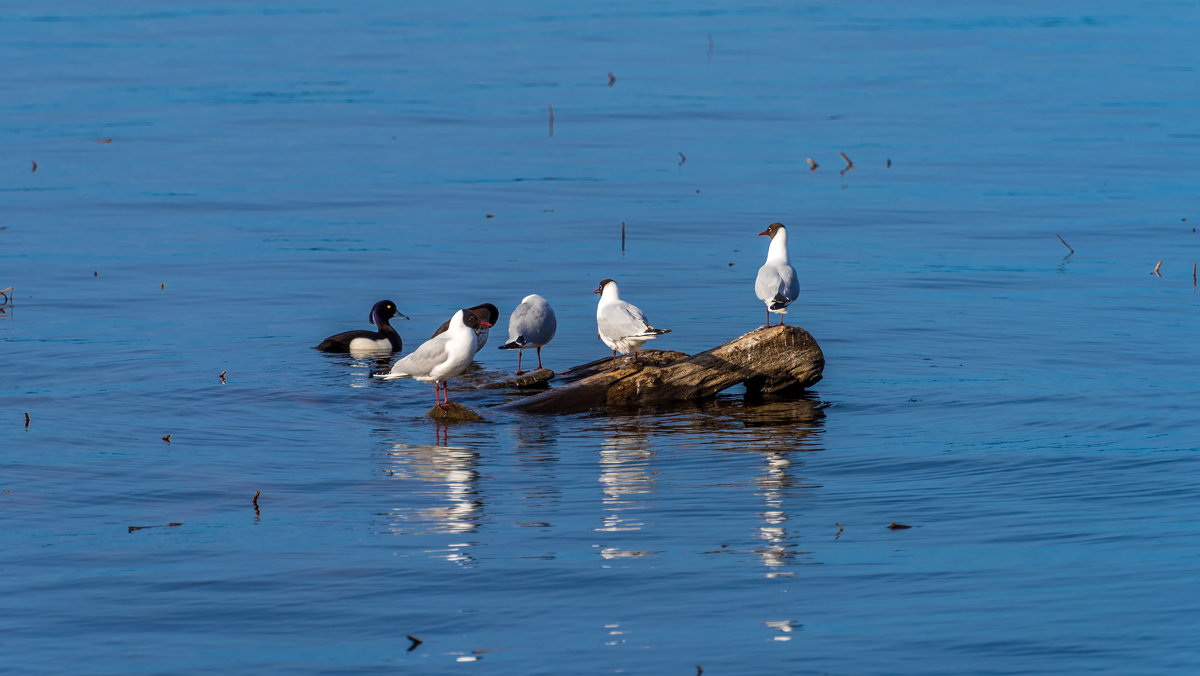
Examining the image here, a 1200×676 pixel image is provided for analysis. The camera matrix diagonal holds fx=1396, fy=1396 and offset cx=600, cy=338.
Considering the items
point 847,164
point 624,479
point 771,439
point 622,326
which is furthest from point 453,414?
point 847,164

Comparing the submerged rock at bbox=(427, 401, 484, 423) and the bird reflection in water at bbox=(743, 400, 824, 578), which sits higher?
the submerged rock at bbox=(427, 401, 484, 423)

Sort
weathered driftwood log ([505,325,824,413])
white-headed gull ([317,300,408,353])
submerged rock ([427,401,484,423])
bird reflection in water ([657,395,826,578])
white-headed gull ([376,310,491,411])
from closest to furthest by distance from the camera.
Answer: bird reflection in water ([657,395,826,578]) → submerged rock ([427,401,484,423]) → white-headed gull ([376,310,491,411]) → weathered driftwood log ([505,325,824,413]) → white-headed gull ([317,300,408,353])

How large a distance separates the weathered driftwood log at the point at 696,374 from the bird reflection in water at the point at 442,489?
83.1 inches

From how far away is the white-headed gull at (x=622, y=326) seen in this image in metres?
16.4

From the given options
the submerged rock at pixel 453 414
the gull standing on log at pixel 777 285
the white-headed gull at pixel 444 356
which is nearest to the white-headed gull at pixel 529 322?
the white-headed gull at pixel 444 356

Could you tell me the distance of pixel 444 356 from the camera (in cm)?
1526

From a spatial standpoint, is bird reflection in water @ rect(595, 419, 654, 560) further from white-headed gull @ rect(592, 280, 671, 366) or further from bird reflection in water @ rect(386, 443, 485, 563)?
white-headed gull @ rect(592, 280, 671, 366)

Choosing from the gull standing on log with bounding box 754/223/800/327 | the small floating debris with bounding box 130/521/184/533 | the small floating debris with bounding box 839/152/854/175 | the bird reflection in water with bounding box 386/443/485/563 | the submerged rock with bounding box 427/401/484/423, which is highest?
the small floating debris with bounding box 839/152/854/175

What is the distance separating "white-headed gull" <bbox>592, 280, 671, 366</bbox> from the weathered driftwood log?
0.54 meters

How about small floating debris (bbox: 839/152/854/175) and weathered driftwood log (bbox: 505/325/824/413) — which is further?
small floating debris (bbox: 839/152/854/175)

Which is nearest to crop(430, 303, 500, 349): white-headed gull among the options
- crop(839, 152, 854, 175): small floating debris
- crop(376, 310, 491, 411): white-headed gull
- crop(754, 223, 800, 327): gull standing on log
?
crop(376, 310, 491, 411): white-headed gull

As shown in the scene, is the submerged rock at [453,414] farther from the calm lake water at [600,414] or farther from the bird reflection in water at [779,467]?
the bird reflection in water at [779,467]

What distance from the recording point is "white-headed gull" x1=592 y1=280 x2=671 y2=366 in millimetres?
16375

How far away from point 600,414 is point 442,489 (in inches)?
139
